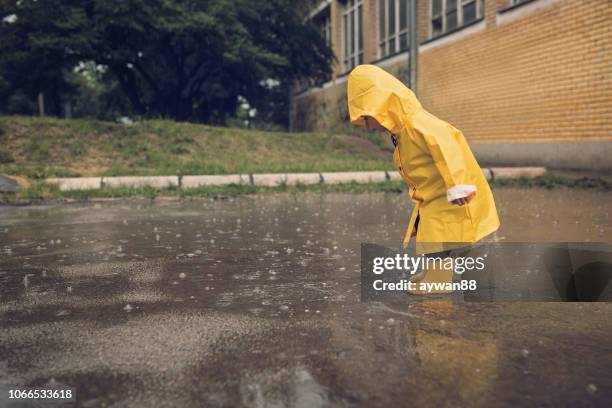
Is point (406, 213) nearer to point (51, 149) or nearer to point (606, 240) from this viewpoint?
point (606, 240)

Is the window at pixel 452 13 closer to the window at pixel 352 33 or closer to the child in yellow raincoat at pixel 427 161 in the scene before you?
the window at pixel 352 33

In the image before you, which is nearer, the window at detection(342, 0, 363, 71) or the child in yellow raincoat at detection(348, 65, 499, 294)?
the child in yellow raincoat at detection(348, 65, 499, 294)

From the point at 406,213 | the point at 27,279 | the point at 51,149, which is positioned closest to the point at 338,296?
the point at 27,279

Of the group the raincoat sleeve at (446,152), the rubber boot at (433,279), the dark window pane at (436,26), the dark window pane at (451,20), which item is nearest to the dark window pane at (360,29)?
the dark window pane at (436,26)

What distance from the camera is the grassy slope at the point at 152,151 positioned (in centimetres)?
1315

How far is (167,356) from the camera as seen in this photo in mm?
2600

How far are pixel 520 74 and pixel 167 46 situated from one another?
52.3 feet

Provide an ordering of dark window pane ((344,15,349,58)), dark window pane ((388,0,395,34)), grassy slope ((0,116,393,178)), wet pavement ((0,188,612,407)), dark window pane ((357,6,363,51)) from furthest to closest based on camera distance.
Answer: dark window pane ((344,15,349,58)) → dark window pane ((357,6,363,51)) → dark window pane ((388,0,395,34)) → grassy slope ((0,116,393,178)) → wet pavement ((0,188,612,407))

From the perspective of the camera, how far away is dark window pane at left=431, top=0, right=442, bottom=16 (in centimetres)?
1941

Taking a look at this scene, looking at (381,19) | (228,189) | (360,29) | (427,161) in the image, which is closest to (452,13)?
(381,19)

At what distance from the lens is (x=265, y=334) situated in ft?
9.57

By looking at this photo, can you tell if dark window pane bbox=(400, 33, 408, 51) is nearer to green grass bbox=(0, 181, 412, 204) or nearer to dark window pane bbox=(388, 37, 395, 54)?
dark window pane bbox=(388, 37, 395, 54)

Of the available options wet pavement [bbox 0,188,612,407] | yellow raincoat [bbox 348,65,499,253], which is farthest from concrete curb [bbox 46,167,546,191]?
yellow raincoat [bbox 348,65,499,253]

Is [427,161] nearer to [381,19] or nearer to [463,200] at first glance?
[463,200]
